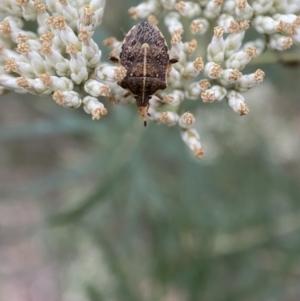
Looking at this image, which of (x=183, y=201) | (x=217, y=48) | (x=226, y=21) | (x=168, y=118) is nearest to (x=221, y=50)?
(x=217, y=48)

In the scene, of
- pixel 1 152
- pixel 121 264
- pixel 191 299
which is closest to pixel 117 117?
pixel 121 264

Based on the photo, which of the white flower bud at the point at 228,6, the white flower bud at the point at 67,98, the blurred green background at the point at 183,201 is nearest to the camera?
the white flower bud at the point at 67,98

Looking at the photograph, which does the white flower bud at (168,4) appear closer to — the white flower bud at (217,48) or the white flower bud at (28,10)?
the white flower bud at (217,48)

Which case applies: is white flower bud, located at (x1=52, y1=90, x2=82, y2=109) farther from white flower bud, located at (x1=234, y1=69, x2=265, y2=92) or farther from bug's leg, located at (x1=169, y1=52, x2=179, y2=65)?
white flower bud, located at (x1=234, y1=69, x2=265, y2=92)

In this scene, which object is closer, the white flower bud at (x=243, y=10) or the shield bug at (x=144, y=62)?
the shield bug at (x=144, y=62)

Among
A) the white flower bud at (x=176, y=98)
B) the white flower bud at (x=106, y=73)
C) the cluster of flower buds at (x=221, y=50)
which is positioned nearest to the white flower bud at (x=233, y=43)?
the cluster of flower buds at (x=221, y=50)

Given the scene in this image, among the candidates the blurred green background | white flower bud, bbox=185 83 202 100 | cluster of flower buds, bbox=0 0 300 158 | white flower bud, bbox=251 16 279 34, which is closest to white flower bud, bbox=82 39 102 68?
cluster of flower buds, bbox=0 0 300 158

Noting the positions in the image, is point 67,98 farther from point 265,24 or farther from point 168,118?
point 265,24
